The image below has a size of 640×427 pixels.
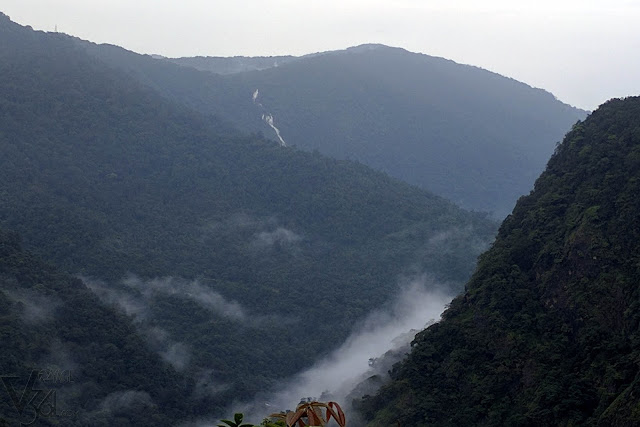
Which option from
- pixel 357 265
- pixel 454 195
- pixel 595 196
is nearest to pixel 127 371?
pixel 595 196

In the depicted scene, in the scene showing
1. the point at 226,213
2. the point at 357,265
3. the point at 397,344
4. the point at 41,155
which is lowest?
the point at 397,344

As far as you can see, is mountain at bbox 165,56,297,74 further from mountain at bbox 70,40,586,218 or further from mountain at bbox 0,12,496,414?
mountain at bbox 0,12,496,414

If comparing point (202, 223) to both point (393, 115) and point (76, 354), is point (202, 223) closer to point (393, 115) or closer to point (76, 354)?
point (76, 354)

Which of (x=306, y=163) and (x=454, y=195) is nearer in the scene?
(x=306, y=163)

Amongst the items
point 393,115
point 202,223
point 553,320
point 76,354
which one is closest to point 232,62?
point 393,115

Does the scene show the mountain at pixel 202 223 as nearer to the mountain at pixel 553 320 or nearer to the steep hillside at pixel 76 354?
the steep hillside at pixel 76 354

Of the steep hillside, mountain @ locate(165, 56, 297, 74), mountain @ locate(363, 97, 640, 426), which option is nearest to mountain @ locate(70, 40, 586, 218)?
mountain @ locate(165, 56, 297, 74)

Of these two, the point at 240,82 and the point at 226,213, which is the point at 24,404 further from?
the point at 240,82
